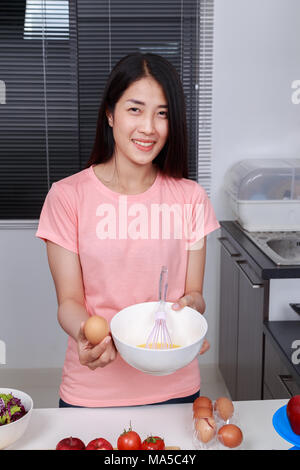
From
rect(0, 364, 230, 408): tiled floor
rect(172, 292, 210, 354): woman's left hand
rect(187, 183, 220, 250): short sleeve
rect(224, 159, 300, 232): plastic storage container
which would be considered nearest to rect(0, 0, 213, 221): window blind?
rect(224, 159, 300, 232): plastic storage container

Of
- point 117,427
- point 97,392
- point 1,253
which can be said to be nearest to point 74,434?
point 117,427

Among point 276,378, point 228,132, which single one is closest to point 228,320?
point 276,378

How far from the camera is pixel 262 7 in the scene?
2348mm

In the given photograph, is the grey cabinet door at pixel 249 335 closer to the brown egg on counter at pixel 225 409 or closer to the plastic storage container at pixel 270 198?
the plastic storage container at pixel 270 198

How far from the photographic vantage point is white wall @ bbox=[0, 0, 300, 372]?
237 centimetres

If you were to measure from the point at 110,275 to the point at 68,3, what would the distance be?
5.32 feet

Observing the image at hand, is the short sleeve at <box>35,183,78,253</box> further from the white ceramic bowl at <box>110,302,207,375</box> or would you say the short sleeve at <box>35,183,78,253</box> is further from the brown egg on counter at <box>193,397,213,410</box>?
the brown egg on counter at <box>193,397,213,410</box>

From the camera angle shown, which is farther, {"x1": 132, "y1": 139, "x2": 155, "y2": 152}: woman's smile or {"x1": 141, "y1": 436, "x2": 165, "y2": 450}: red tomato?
{"x1": 132, "y1": 139, "x2": 155, "y2": 152}: woman's smile

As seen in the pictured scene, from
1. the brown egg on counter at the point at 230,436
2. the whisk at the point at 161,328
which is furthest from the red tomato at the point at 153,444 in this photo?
the whisk at the point at 161,328

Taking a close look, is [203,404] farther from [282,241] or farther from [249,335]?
[282,241]

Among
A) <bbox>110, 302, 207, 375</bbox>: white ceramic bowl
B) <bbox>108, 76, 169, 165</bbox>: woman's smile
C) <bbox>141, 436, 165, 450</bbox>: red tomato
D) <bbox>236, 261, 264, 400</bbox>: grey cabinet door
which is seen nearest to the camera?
<bbox>141, 436, 165, 450</bbox>: red tomato

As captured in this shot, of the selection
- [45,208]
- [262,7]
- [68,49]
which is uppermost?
[262,7]

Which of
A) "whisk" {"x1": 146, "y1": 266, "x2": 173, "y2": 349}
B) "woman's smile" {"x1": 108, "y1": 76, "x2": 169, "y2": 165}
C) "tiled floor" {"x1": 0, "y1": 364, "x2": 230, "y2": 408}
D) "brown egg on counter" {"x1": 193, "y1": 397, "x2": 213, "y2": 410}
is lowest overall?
"tiled floor" {"x1": 0, "y1": 364, "x2": 230, "y2": 408}
